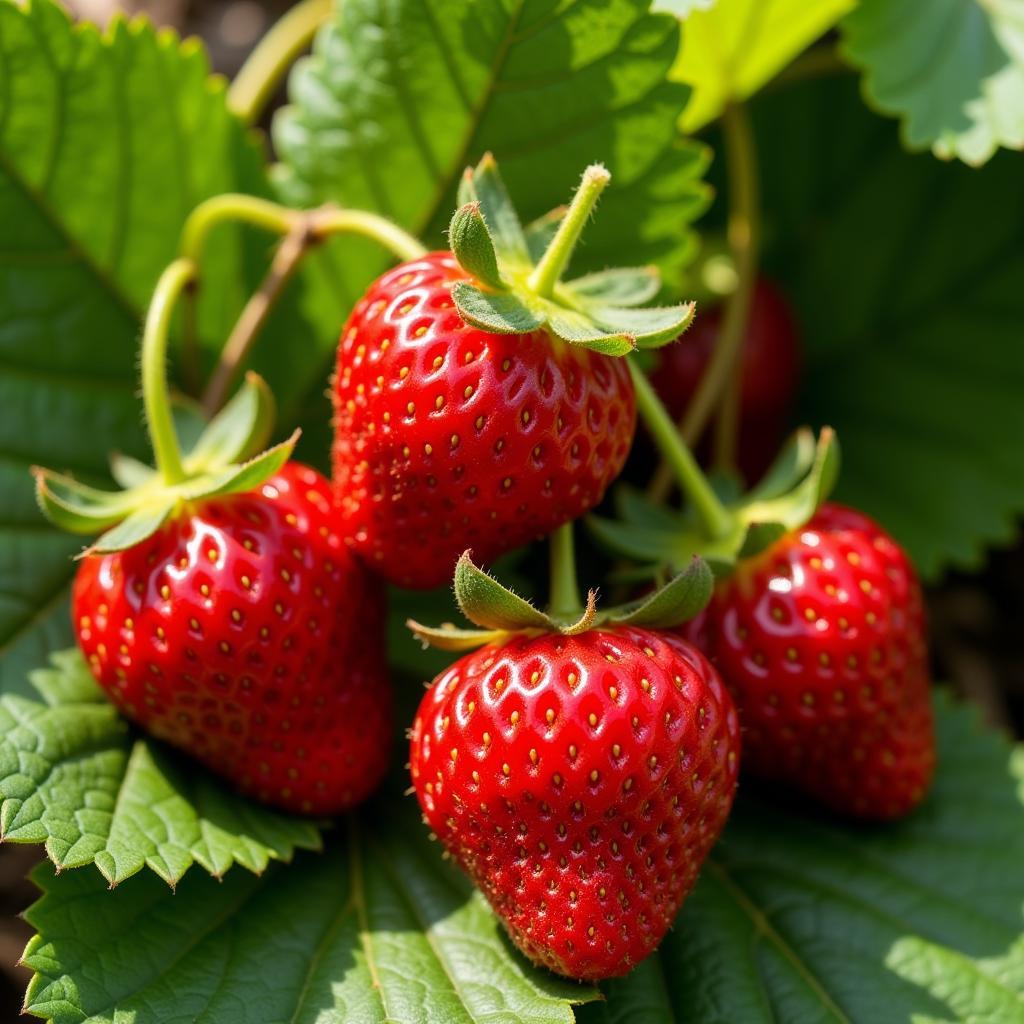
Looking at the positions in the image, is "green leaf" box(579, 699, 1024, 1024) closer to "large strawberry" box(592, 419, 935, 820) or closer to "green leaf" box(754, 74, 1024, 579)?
"large strawberry" box(592, 419, 935, 820)

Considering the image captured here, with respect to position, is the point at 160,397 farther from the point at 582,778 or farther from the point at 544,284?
the point at 582,778

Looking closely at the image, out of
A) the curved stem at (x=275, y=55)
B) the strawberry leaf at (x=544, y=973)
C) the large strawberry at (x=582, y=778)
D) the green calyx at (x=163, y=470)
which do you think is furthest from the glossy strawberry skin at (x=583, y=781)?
the curved stem at (x=275, y=55)

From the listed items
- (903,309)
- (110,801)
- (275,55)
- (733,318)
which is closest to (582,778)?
(110,801)

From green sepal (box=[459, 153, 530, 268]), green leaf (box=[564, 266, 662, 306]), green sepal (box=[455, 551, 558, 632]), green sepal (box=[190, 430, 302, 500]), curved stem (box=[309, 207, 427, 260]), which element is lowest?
green sepal (box=[455, 551, 558, 632])

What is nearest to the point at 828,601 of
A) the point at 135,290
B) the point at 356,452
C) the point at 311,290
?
the point at 356,452

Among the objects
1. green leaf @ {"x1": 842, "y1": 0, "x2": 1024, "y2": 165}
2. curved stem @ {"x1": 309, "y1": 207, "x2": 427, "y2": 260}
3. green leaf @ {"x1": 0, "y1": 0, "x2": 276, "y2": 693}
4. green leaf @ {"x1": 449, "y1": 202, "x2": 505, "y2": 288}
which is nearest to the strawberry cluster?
green leaf @ {"x1": 449, "y1": 202, "x2": 505, "y2": 288}

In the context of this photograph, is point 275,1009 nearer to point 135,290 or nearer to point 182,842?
point 182,842

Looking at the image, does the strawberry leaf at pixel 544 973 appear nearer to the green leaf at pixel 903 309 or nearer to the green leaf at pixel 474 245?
the green leaf at pixel 903 309
